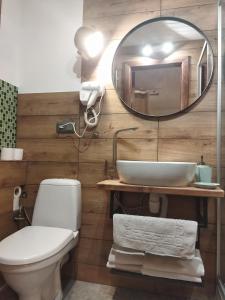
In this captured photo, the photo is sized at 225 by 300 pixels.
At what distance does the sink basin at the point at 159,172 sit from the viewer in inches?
47.9

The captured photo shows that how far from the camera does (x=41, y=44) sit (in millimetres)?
1834

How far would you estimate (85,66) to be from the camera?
5.70 ft

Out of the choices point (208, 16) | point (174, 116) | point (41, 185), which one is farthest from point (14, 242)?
point (208, 16)

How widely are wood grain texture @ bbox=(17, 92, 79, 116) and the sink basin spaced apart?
0.70 m

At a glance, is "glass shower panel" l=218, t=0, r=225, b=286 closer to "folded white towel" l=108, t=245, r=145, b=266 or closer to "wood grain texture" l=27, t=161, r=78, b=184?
"folded white towel" l=108, t=245, r=145, b=266

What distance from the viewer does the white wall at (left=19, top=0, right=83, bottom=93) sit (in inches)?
69.6

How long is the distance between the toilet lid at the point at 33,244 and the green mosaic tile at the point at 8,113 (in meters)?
0.69

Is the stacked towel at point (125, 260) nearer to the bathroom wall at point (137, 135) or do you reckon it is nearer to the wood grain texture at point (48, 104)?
the bathroom wall at point (137, 135)

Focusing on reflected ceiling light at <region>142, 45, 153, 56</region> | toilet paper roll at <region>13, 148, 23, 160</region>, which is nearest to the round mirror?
reflected ceiling light at <region>142, 45, 153, 56</region>

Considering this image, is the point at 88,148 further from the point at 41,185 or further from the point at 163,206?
the point at 163,206

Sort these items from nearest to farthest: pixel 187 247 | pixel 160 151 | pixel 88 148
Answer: pixel 187 247 < pixel 160 151 < pixel 88 148

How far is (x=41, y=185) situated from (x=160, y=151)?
2.87 ft

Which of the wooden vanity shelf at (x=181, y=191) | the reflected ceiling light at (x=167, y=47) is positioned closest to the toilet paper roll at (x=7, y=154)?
the wooden vanity shelf at (x=181, y=191)

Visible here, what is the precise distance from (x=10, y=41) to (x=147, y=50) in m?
1.05
